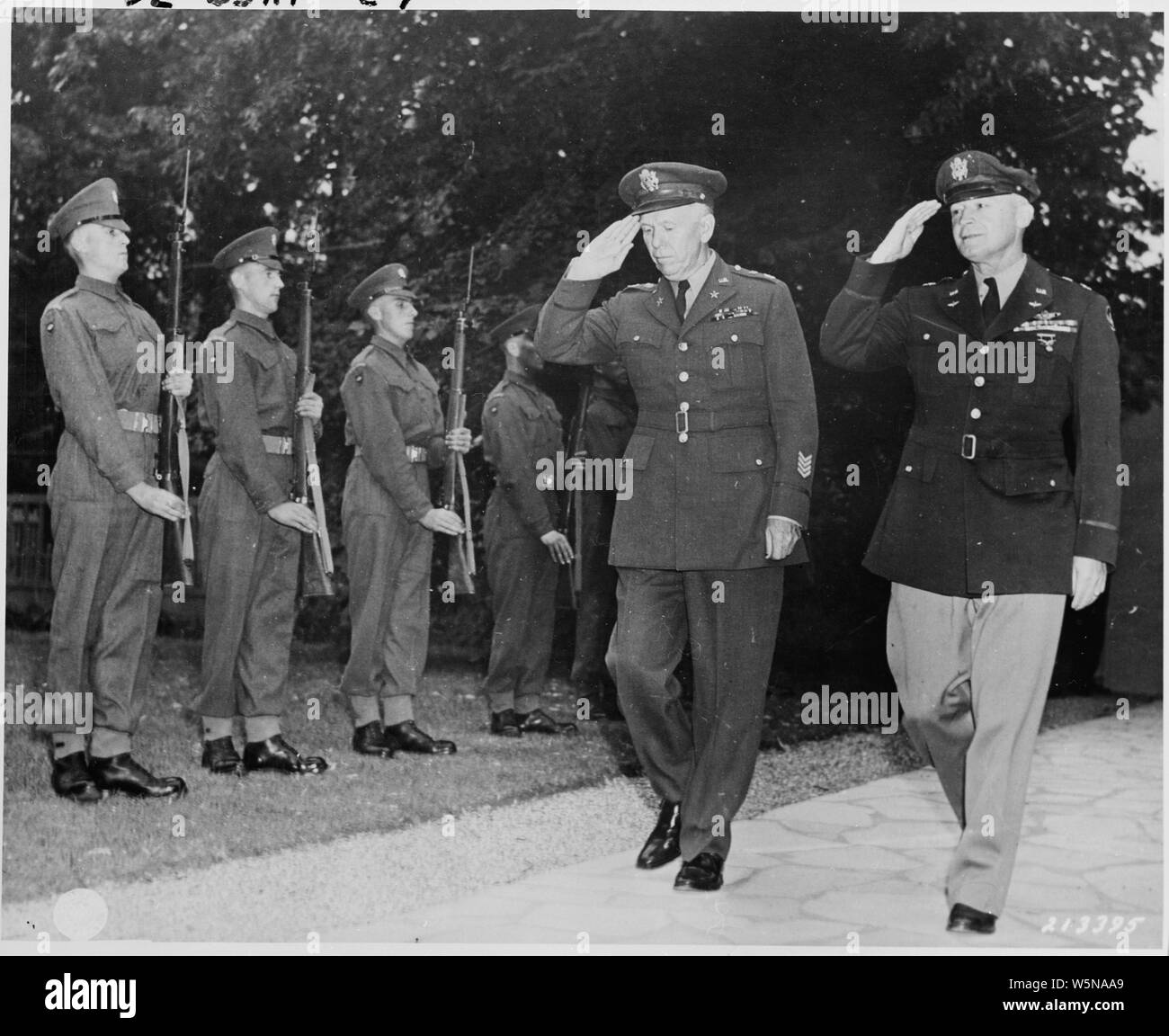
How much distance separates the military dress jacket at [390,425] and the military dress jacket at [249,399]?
1.09ft

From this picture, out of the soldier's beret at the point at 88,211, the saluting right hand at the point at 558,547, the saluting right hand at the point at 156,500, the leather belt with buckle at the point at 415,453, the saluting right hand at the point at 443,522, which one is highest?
the soldier's beret at the point at 88,211

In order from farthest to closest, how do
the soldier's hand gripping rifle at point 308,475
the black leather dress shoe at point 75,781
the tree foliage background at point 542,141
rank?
the soldier's hand gripping rifle at point 308,475
the tree foliage background at point 542,141
the black leather dress shoe at point 75,781

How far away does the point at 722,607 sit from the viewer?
523cm

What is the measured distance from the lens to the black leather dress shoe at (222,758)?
6086 mm

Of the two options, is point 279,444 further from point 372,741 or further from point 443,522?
point 372,741

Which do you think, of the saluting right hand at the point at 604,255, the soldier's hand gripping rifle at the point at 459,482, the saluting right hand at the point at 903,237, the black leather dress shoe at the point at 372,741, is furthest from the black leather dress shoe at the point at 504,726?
the saluting right hand at the point at 903,237

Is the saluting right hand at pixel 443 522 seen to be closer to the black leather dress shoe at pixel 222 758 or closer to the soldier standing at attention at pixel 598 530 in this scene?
the soldier standing at attention at pixel 598 530

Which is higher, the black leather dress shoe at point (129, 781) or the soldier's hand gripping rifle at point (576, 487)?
the soldier's hand gripping rifle at point (576, 487)

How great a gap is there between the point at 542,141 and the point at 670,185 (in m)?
1.11

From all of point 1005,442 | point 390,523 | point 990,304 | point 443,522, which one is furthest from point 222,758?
point 990,304

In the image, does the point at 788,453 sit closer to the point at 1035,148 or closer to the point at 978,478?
the point at 978,478

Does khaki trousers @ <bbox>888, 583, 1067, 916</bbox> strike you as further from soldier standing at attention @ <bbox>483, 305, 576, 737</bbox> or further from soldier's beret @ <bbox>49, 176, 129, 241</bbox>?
soldier's beret @ <bbox>49, 176, 129, 241</bbox>

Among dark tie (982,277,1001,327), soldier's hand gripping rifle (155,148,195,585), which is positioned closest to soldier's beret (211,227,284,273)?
soldier's hand gripping rifle (155,148,195,585)

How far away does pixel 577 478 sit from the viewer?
257 inches
